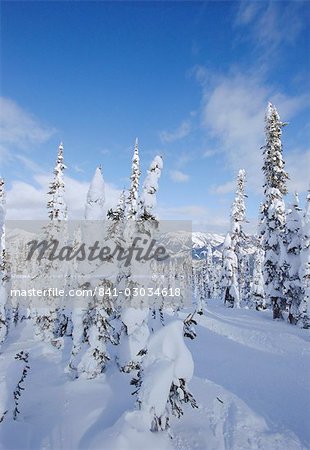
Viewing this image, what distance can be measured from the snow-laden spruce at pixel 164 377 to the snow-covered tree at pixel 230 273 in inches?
1318

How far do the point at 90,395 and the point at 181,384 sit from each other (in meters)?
6.28

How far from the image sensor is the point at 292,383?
12.0 m

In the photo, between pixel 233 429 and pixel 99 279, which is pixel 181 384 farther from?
pixel 99 279

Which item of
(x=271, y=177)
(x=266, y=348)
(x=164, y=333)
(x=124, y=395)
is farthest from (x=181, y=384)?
(x=271, y=177)

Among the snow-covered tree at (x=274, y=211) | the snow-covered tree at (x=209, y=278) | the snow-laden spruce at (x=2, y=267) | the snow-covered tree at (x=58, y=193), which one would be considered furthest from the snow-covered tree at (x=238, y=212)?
the snow-covered tree at (x=209, y=278)

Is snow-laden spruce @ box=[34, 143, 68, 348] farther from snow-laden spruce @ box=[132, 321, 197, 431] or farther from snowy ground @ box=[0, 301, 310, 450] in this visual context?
snow-laden spruce @ box=[132, 321, 197, 431]

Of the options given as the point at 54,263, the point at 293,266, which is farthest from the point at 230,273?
→ the point at 54,263

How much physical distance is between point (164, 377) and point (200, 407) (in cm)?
350

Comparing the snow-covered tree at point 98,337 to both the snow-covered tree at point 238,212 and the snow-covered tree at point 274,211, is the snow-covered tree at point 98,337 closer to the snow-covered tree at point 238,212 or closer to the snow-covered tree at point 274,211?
the snow-covered tree at point 274,211

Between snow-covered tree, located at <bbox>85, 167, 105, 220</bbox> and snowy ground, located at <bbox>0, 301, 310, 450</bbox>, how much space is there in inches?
288

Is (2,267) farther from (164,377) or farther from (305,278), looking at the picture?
(305,278)

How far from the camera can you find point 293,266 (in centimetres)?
2658

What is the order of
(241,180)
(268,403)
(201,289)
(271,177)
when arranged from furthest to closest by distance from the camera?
(201,289) → (241,180) → (271,177) → (268,403)

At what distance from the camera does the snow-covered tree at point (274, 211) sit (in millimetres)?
27000
